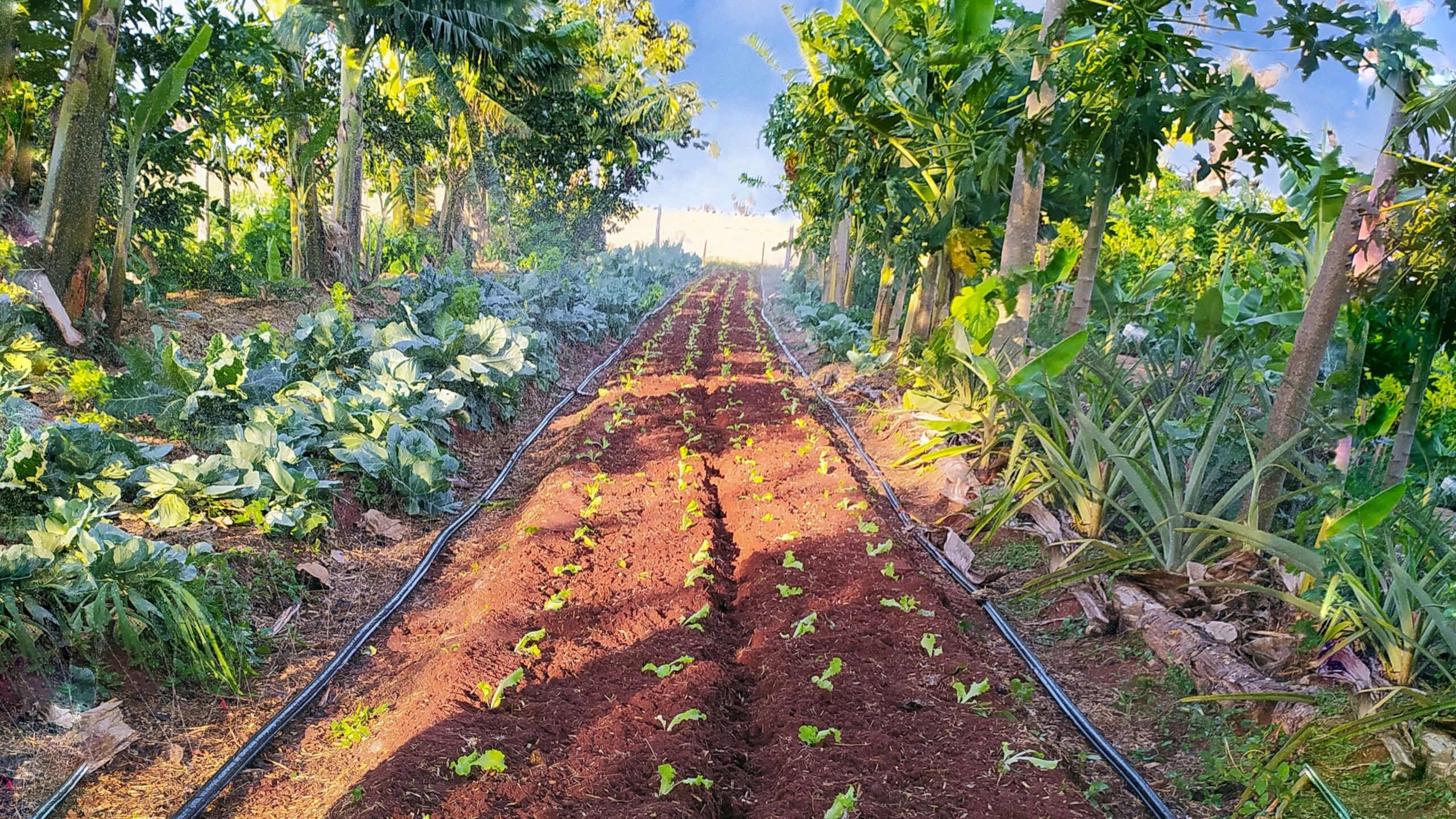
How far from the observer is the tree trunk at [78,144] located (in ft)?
20.6

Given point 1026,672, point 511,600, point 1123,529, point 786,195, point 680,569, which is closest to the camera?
point 1026,672

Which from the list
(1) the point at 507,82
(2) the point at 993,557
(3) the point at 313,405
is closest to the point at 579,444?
(3) the point at 313,405

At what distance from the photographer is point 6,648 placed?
2.91 meters

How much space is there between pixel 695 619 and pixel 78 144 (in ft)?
21.2

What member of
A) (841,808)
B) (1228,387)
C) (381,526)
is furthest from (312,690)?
(1228,387)

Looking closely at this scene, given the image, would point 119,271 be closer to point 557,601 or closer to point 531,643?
point 557,601

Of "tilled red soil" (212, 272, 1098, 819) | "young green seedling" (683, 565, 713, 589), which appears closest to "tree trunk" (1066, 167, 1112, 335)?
"tilled red soil" (212, 272, 1098, 819)

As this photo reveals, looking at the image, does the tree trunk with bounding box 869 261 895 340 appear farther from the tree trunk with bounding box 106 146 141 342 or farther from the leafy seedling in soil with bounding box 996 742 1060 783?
the leafy seedling in soil with bounding box 996 742 1060 783

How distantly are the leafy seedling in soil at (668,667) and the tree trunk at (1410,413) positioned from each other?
2.92 m

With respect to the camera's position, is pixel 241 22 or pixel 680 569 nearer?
pixel 680 569

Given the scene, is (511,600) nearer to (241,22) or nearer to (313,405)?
(313,405)

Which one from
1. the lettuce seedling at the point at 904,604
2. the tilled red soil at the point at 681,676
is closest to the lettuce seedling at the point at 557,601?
the tilled red soil at the point at 681,676

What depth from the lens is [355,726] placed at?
3.27 metres

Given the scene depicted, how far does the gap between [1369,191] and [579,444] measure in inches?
211
